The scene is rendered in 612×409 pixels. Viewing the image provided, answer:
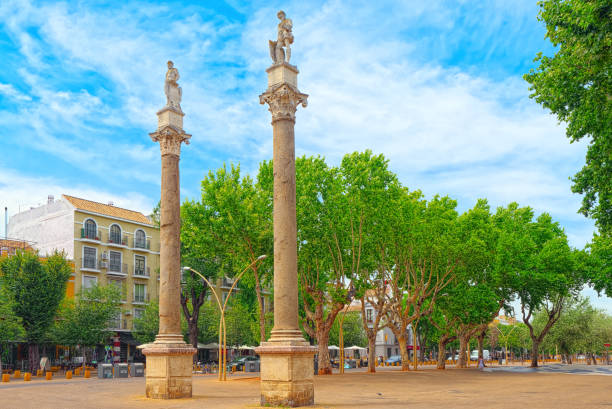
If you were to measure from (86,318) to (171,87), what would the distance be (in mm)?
30483

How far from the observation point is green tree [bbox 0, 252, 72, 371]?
4216cm

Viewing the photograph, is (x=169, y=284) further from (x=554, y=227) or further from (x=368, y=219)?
(x=554, y=227)

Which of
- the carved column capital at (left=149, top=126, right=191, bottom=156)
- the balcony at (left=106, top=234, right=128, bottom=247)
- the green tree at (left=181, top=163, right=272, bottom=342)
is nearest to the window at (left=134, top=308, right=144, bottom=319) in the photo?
the balcony at (left=106, top=234, right=128, bottom=247)

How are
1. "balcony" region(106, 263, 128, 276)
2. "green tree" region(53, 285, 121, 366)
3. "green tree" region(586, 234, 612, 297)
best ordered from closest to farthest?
"green tree" region(586, 234, 612, 297) < "green tree" region(53, 285, 121, 366) < "balcony" region(106, 263, 128, 276)

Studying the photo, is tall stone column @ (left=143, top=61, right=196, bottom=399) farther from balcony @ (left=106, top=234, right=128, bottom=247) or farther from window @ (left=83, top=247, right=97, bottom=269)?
balcony @ (left=106, top=234, right=128, bottom=247)

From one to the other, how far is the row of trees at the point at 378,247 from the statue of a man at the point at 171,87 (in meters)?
13.1

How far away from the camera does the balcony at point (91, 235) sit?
5444 centimetres

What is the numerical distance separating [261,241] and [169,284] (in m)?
15.5

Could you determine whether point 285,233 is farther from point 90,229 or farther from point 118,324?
point 118,324

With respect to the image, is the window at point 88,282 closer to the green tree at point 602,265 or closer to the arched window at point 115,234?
the arched window at point 115,234

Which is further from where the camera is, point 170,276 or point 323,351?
point 323,351

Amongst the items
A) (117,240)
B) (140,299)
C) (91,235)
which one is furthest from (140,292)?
(91,235)

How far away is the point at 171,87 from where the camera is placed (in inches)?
864

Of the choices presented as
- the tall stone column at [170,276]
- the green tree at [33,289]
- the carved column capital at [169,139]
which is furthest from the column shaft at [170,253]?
the green tree at [33,289]
